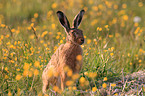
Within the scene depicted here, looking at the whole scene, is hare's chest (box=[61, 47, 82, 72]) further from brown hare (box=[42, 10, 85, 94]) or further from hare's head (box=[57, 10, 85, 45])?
hare's head (box=[57, 10, 85, 45])

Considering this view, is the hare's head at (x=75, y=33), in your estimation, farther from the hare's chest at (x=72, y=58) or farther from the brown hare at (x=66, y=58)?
the hare's chest at (x=72, y=58)

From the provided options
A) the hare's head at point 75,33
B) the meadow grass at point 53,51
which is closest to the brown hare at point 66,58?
the hare's head at point 75,33

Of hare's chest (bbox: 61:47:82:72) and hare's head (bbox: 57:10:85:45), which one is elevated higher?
hare's head (bbox: 57:10:85:45)

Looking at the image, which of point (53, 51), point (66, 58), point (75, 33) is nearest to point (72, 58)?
point (66, 58)

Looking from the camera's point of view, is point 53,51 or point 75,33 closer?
point 75,33

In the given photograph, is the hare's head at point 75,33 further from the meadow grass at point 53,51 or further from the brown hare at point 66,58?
the meadow grass at point 53,51

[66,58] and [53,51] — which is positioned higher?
[53,51]

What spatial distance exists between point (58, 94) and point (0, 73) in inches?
46.3

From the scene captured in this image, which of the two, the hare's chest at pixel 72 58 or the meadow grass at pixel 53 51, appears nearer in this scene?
the hare's chest at pixel 72 58

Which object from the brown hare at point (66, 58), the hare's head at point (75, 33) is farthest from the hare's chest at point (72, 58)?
the hare's head at point (75, 33)

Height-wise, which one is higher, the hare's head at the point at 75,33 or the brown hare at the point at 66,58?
the hare's head at the point at 75,33

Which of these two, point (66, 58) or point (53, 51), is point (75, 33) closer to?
point (66, 58)

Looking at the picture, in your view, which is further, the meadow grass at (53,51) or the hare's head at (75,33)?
the meadow grass at (53,51)

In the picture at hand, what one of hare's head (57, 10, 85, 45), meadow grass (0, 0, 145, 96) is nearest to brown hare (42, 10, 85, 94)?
hare's head (57, 10, 85, 45)
